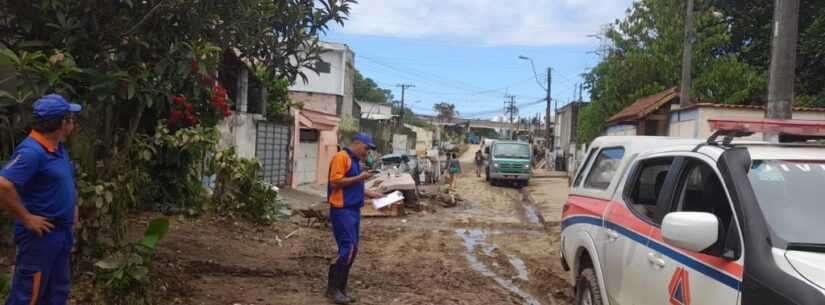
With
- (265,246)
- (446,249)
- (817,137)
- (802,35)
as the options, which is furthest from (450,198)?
(817,137)

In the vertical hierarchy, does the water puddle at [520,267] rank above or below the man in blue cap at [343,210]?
below

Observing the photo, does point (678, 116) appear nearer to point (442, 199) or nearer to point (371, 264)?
point (442, 199)

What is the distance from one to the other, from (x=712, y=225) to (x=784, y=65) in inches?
293

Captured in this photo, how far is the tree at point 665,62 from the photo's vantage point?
76.4 ft

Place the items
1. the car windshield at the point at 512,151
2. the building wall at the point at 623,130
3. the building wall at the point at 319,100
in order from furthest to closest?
the building wall at the point at 319,100
the car windshield at the point at 512,151
the building wall at the point at 623,130

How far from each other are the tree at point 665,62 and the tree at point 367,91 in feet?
184

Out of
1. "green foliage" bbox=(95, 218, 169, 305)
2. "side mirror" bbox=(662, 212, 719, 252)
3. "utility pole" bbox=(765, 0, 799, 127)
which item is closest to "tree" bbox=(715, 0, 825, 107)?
"utility pole" bbox=(765, 0, 799, 127)

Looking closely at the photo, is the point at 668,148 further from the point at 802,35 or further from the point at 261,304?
the point at 802,35

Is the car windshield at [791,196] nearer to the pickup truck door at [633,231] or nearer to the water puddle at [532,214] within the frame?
the pickup truck door at [633,231]

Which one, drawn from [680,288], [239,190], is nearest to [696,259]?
[680,288]

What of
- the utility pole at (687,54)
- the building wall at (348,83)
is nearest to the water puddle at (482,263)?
the utility pole at (687,54)

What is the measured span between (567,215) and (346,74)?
128ft

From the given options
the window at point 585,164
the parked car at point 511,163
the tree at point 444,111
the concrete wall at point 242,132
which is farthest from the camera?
the tree at point 444,111

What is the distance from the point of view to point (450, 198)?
18812mm
